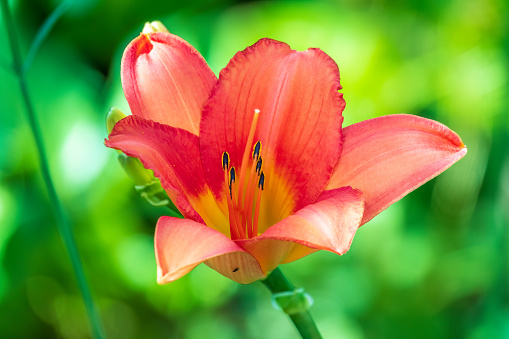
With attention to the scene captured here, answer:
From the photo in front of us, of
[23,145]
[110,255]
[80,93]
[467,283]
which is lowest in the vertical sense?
[467,283]

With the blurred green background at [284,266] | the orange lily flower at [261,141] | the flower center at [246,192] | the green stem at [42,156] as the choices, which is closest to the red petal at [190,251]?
the orange lily flower at [261,141]

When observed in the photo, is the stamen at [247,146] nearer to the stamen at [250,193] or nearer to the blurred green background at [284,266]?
the stamen at [250,193]

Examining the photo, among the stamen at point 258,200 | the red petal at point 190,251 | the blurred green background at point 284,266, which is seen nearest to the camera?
the red petal at point 190,251

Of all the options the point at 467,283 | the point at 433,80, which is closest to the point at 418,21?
the point at 433,80

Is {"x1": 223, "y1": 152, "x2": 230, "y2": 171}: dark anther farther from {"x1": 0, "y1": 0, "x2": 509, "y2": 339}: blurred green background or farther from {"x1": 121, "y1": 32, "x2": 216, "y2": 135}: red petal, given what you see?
{"x1": 0, "y1": 0, "x2": 509, "y2": 339}: blurred green background

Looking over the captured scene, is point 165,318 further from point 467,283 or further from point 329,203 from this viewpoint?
point 329,203

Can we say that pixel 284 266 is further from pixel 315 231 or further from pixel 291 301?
pixel 315 231

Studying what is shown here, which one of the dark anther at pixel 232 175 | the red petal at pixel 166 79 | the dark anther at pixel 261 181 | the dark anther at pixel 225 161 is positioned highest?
the red petal at pixel 166 79
